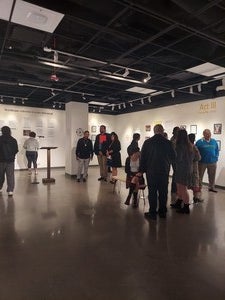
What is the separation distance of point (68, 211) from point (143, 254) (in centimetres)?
219

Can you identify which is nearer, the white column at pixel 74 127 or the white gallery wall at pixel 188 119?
the white gallery wall at pixel 188 119

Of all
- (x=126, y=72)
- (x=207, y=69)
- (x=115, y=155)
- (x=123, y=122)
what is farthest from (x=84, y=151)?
(x=123, y=122)

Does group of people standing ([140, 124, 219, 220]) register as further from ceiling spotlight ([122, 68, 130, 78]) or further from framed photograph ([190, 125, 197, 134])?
framed photograph ([190, 125, 197, 134])

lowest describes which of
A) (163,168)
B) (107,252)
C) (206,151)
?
(107,252)

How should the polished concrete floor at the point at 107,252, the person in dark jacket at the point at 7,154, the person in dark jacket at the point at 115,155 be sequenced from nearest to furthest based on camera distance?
1. the polished concrete floor at the point at 107,252
2. the person in dark jacket at the point at 7,154
3. the person in dark jacket at the point at 115,155

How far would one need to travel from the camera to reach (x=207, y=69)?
595cm

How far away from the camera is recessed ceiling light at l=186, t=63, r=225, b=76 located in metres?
5.68

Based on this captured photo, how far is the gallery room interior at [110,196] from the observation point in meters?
2.55

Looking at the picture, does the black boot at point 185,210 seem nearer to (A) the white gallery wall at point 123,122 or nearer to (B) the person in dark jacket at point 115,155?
(B) the person in dark jacket at point 115,155

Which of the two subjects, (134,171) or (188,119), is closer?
(134,171)

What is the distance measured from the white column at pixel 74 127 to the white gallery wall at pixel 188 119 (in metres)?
2.97

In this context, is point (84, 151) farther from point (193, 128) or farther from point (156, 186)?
point (156, 186)

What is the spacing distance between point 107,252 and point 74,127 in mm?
6535

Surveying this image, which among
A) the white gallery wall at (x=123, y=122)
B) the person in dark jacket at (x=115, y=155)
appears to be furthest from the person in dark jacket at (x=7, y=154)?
the white gallery wall at (x=123, y=122)
